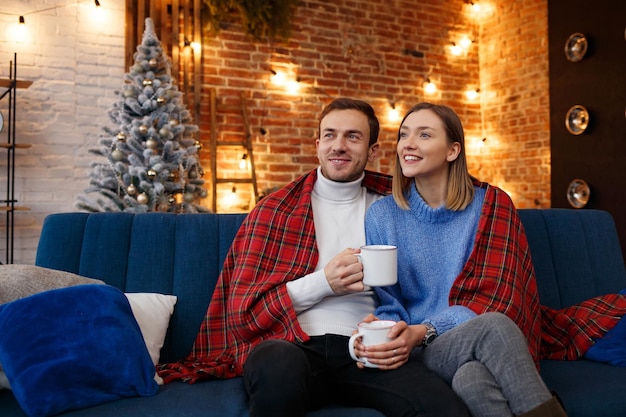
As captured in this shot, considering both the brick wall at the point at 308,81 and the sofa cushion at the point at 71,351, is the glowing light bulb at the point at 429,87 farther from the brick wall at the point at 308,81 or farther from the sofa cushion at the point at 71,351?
the sofa cushion at the point at 71,351

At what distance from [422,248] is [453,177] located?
261mm

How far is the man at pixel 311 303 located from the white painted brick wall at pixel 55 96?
9.06ft

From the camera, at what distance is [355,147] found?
197 centimetres

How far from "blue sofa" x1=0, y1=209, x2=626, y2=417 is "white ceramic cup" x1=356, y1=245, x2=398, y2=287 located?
0.33 metres

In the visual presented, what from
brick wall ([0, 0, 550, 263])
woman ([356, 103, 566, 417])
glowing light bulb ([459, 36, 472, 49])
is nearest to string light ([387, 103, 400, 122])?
brick wall ([0, 0, 550, 263])

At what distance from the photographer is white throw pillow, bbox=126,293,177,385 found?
183 cm

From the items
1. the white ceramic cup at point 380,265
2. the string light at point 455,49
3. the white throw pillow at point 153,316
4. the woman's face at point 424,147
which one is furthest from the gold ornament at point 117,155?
the string light at point 455,49

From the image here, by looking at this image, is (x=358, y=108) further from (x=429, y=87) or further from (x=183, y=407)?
(x=429, y=87)

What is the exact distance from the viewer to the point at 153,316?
186 cm

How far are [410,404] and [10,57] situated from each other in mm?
3897

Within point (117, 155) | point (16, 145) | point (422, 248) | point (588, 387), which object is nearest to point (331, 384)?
point (422, 248)

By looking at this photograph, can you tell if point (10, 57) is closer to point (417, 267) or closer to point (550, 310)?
point (417, 267)

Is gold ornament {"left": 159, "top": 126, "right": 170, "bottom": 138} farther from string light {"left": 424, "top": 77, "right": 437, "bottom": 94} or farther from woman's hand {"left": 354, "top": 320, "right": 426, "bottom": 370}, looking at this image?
string light {"left": 424, "top": 77, "right": 437, "bottom": 94}

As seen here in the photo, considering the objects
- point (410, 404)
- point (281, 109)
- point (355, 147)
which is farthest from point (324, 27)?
point (410, 404)
